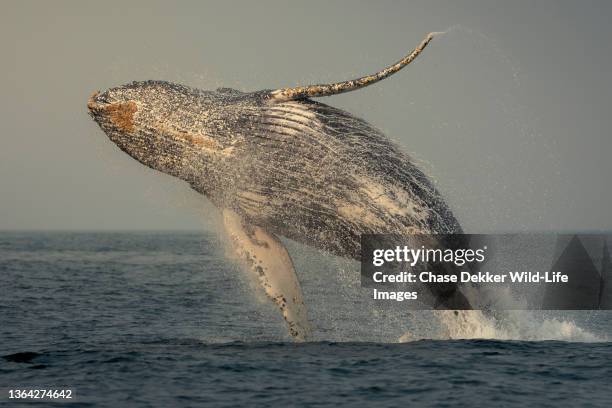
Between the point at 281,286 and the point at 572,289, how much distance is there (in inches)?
1732

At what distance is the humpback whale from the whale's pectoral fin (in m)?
0.47

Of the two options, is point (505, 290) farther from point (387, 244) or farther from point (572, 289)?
point (572, 289)

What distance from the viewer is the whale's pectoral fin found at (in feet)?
53.0

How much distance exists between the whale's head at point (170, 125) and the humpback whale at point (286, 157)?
0.06 ft

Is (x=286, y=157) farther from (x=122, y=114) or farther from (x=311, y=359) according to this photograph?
(x=311, y=359)

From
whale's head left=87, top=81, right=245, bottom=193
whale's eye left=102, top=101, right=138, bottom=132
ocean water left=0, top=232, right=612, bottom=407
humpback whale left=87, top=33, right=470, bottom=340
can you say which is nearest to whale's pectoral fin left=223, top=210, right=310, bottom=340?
ocean water left=0, top=232, right=612, bottom=407

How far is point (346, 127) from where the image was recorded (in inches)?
589

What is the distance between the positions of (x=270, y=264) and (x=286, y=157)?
8.46 ft

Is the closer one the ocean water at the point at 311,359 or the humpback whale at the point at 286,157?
the ocean water at the point at 311,359

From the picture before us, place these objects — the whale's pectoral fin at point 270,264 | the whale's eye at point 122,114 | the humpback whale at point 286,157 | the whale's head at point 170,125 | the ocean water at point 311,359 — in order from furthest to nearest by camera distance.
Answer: the whale's pectoral fin at point 270,264 → the whale's eye at point 122,114 → the whale's head at point 170,125 → the humpback whale at point 286,157 → the ocean water at point 311,359

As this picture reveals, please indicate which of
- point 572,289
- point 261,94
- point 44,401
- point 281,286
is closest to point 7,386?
point 44,401

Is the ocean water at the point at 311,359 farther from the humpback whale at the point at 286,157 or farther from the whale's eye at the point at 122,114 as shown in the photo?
the whale's eye at the point at 122,114

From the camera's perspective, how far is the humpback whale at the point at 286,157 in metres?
14.7

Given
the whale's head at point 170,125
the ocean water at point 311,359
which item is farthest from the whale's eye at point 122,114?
the ocean water at point 311,359
